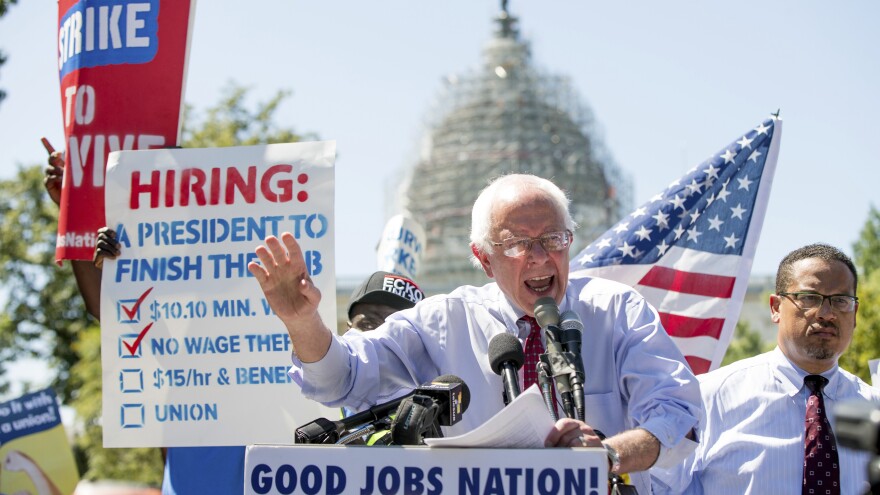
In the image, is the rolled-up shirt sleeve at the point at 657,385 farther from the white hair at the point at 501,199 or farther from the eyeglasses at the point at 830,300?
the eyeglasses at the point at 830,300

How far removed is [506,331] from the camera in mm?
3621

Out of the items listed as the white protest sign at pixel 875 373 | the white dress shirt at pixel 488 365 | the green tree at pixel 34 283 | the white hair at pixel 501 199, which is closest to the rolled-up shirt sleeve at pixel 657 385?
the white dress shirt at pixel 488 365

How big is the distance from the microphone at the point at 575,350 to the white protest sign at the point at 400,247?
439 cm

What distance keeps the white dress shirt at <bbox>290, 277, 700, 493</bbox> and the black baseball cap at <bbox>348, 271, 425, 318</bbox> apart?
5.48 ft

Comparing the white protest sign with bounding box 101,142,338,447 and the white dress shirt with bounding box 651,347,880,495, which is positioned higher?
the white protest sign with bounding box 101,142,338,447

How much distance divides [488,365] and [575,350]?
58 cm

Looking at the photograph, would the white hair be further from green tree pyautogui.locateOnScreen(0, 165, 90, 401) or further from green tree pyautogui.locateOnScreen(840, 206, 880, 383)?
green tree pyautogui.locateOnScreen(0, 165, 90, 401)

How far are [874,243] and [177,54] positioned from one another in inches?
1266

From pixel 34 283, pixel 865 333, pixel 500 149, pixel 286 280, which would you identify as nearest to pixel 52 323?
pixel 34 283

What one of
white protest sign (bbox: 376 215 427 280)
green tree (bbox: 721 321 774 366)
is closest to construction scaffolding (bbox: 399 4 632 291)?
green tree (bbox: 721 321 774 366)

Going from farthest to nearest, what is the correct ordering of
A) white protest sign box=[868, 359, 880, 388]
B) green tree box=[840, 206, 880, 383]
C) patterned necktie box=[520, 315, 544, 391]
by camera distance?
green tree box=[840, 206, 880, 383] < white protest sign box=[868, 359, 880, 388] < patterned necktie box=[520, 315, 544, 391]

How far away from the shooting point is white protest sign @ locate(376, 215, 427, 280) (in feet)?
24.8

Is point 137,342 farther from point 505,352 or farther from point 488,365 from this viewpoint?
point 505,352

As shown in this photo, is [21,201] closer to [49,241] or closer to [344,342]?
[49,241]
